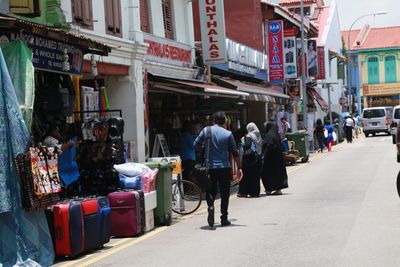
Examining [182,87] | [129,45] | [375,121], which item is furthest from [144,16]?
[375,121]

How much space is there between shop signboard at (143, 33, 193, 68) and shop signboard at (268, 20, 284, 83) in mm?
11824

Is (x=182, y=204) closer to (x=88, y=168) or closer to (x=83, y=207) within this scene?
(x=88, y=168)

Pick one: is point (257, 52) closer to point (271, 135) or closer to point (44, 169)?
point (271, 135)

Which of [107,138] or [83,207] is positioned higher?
[107,138]

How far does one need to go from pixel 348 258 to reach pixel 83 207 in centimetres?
350

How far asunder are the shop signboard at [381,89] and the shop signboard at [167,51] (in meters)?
55.0

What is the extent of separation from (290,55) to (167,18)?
14.9 meters

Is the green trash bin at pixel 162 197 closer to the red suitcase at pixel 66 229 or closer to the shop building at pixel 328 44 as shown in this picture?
the red suitcase at pixel 66 229

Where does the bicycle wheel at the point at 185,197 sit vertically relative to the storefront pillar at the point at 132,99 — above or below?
below

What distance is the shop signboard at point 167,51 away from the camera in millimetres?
17016

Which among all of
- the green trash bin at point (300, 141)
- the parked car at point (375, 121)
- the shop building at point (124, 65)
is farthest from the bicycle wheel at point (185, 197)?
the parked car at point (375, 121)

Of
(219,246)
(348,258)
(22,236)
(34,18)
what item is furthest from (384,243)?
(34,18)

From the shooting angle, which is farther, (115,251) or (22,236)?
(115,251)

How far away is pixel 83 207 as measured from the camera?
8961 millimetres
